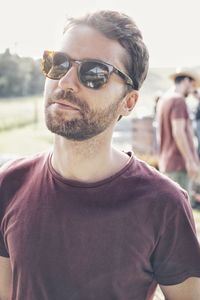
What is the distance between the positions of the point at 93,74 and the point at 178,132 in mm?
2768

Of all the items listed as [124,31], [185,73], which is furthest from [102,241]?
[185,73]

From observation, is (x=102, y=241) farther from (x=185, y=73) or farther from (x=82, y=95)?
(x=185, y=73)

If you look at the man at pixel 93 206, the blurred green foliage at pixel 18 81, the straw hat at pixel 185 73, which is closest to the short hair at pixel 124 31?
the man at pixel 93 206

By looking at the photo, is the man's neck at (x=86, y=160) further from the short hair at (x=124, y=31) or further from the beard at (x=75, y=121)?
the short hair at (x=124, y=31)

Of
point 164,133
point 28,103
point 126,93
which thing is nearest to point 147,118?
point 28,103

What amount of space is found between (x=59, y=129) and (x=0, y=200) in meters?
0.29

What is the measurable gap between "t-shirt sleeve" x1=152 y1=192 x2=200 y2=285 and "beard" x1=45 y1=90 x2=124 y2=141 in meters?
0.32

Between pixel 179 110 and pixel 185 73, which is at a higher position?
pixel 185 73

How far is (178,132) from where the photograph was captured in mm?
4156

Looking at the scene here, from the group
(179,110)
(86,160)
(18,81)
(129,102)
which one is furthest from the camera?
(18,81)

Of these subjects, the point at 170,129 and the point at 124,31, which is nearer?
the point at 124,31

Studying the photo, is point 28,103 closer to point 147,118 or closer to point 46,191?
point 147,118

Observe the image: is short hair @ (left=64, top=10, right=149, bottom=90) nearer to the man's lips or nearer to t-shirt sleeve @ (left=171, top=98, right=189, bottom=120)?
the man's lips

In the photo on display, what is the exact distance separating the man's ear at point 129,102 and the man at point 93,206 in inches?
1.8
